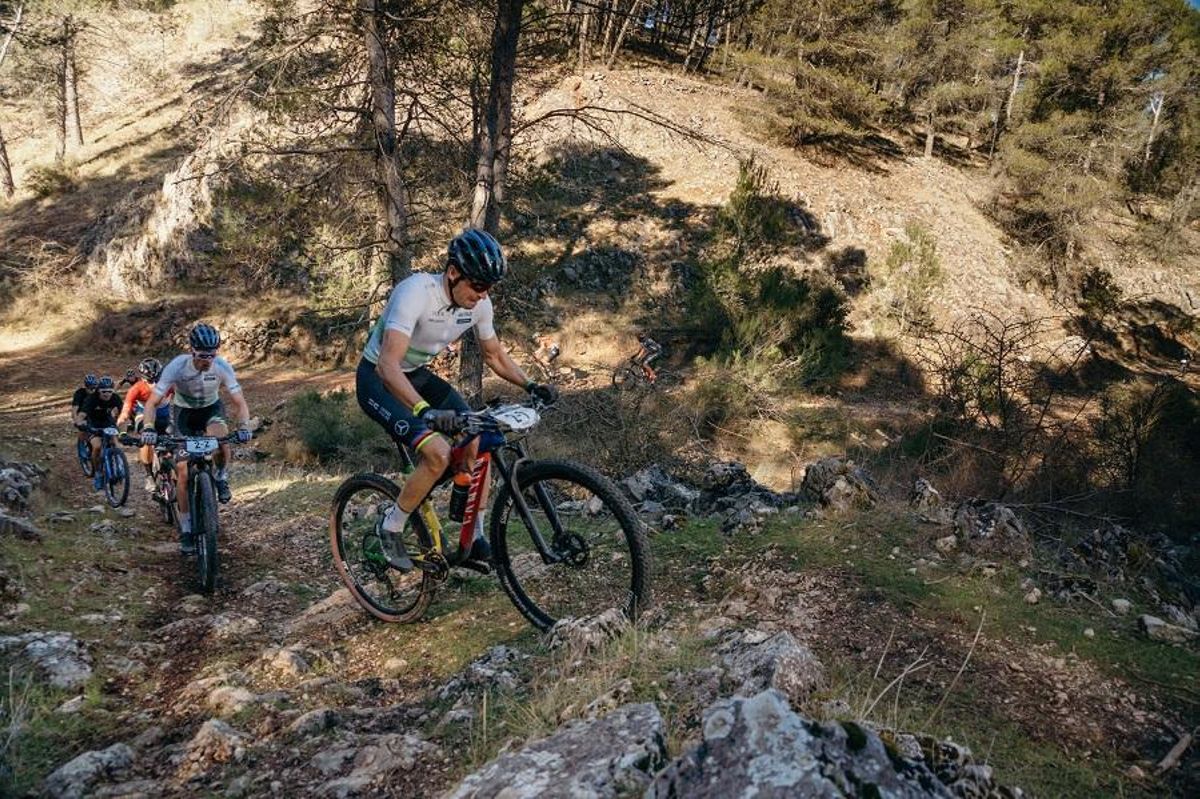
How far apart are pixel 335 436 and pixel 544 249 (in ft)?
45.2

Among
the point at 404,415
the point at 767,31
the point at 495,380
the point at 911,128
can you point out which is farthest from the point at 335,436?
the point at 911,128

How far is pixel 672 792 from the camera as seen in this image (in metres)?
2.03

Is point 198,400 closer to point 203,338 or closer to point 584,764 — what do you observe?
point 203,338

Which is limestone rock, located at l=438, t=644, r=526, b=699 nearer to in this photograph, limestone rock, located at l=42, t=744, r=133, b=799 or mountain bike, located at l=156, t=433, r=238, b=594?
limestone rock, located at l=42, t=744, r=133, b=799

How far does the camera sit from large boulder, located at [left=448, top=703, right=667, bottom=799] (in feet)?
7.36

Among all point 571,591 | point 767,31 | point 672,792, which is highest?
point 767,31

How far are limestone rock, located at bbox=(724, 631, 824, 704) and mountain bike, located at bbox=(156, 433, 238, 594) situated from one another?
465 centimetres

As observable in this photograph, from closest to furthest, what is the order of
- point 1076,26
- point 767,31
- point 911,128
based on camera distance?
point 767,31 → point 1076,26 → point 911,128

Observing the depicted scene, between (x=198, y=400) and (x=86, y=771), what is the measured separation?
464cm

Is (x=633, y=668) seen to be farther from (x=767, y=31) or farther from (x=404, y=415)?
(x=767, y=31)

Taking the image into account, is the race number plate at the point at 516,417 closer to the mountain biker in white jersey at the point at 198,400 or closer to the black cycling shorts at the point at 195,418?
the mountain biker in white jersey at the point at 198,400

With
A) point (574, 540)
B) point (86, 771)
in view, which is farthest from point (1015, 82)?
point (86, 771)

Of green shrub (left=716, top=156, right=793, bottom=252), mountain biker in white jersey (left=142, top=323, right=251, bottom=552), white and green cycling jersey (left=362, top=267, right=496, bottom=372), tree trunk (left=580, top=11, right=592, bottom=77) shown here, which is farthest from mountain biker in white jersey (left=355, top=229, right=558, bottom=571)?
tree trunk (left=580, top=11, right=592, bottom=77)

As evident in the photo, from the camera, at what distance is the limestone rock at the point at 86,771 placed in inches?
110
